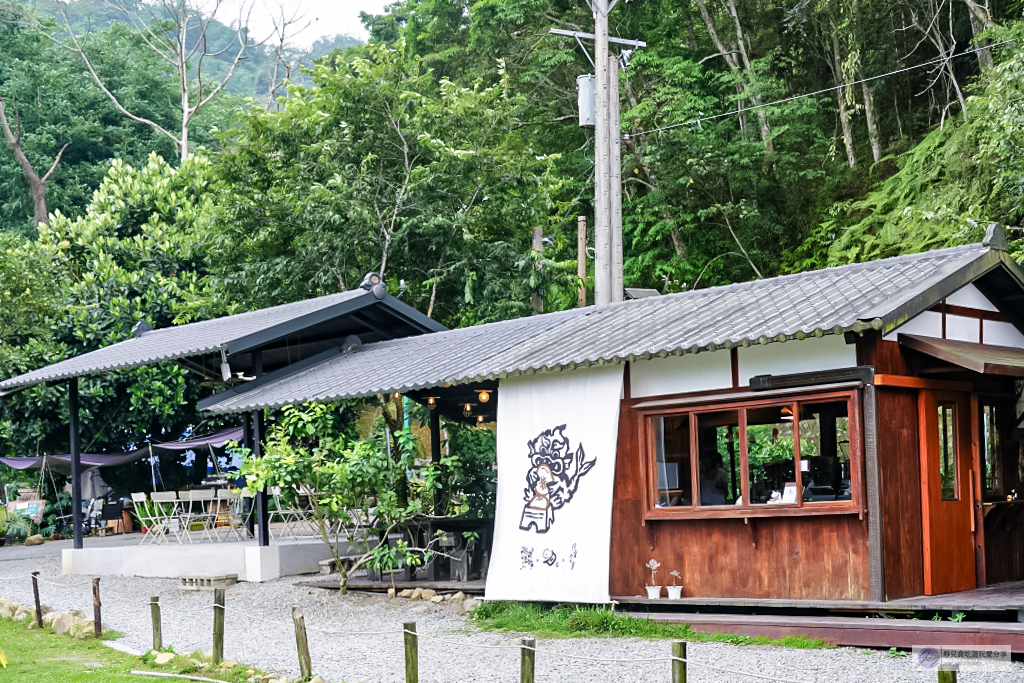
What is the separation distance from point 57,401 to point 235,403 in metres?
11.6

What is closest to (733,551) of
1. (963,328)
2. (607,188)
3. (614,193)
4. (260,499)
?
(963,328)

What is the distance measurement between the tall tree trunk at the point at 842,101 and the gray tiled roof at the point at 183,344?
12539 mm

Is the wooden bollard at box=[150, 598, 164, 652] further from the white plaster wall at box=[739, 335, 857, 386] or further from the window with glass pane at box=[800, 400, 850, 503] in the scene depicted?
the window with glass pane at box=[800, 400, 850, 503]

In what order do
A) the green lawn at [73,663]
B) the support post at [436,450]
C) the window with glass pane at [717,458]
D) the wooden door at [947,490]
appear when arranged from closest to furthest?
the green lawn at [73,663]
the wooden door at [947,490]
the window with glass pane at [717,458]
the support post at [436,450]

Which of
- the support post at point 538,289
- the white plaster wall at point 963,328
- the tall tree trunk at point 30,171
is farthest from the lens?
the tall tree trunk at point 30,171

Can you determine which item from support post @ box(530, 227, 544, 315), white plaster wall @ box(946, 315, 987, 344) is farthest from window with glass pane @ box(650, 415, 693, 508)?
support post @ box(530, 227, 544, 315)

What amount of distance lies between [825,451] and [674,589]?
73.1 inches

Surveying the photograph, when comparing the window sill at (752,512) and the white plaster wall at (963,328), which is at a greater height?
the white plaster wall at (963,328)

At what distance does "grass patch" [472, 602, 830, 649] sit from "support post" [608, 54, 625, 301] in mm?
6953

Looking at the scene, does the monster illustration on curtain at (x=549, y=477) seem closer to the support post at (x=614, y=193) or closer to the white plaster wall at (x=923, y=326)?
the white plaster wall at (x=923, y=326)

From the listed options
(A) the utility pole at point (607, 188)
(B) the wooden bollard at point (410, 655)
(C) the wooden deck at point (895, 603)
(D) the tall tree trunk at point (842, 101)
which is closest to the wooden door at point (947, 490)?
(C) the wooden deck at point (895, 603)

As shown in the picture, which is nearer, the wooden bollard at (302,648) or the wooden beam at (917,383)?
the wooden bollard at (302,648)

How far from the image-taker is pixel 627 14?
89.1 ft

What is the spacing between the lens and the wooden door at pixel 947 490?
9.09 m
